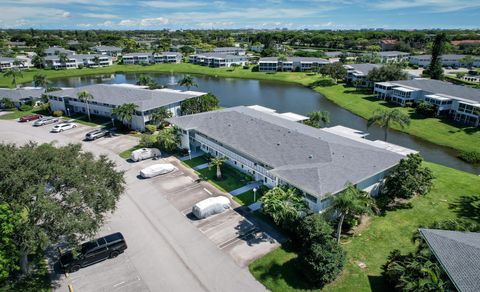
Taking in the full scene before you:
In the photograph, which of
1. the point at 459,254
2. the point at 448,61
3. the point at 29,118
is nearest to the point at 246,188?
the point at 459,254

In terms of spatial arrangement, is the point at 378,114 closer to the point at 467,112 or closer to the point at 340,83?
the point at 467,112

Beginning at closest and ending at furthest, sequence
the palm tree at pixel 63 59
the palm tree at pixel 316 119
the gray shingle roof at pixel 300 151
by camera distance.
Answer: the gray shingle roof at pixel 300 151, the palm tree at pixel 316 119, the palm tree at pixel 63 59

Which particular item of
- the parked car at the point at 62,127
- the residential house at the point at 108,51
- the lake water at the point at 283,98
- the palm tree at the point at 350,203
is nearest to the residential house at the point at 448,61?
the lake water at the point at 283,98

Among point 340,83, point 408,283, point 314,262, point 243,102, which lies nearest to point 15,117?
point 243,102

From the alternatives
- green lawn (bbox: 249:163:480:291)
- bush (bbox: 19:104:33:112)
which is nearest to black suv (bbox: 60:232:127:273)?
green lawn (bbox: 249:163:480:291)

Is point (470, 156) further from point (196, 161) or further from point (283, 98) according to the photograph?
point (283, 98)

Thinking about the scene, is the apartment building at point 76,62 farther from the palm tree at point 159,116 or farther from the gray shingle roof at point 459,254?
the gray shingle roof at point 459,254
